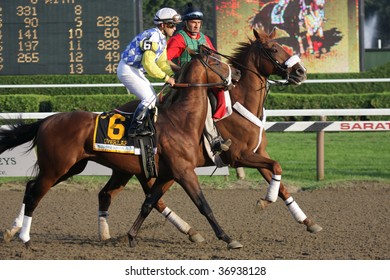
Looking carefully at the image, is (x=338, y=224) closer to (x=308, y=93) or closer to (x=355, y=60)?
(x=355, y=60)

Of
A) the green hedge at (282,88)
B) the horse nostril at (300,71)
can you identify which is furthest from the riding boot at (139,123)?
the green hedge at (282,88)

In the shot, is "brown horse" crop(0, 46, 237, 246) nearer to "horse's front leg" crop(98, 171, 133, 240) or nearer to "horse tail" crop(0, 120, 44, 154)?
"horse tail" crop(0, 120, 44, 154)

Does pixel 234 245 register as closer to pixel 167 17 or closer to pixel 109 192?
pixel 109 192

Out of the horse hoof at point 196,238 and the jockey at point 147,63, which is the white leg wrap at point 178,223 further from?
the jockey at point 147,63

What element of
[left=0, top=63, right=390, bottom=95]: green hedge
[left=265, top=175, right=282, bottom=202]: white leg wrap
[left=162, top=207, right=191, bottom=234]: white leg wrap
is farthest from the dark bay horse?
[left=0, top=63, right=390, bottom=95]: green hedge

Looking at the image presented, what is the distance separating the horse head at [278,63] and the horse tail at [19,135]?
1906mm

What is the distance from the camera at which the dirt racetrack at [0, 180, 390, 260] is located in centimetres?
583

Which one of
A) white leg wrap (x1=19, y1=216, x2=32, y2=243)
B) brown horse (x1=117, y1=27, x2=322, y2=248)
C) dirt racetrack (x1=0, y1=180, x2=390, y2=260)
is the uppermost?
brown horse (x1=117, y1=27, x2=322, y2=248)

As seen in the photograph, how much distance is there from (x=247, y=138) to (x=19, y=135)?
180cm

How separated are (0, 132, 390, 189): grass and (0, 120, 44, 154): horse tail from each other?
3.19 m

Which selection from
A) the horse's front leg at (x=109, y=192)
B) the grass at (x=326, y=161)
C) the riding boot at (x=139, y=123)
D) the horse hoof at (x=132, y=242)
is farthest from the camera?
the grass at (x=326, y=161)

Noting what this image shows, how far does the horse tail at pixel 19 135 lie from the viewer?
6.40 meters

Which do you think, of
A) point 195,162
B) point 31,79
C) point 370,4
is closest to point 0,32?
A: point 31,79

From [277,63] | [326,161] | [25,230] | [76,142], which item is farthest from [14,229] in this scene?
[326,161]
